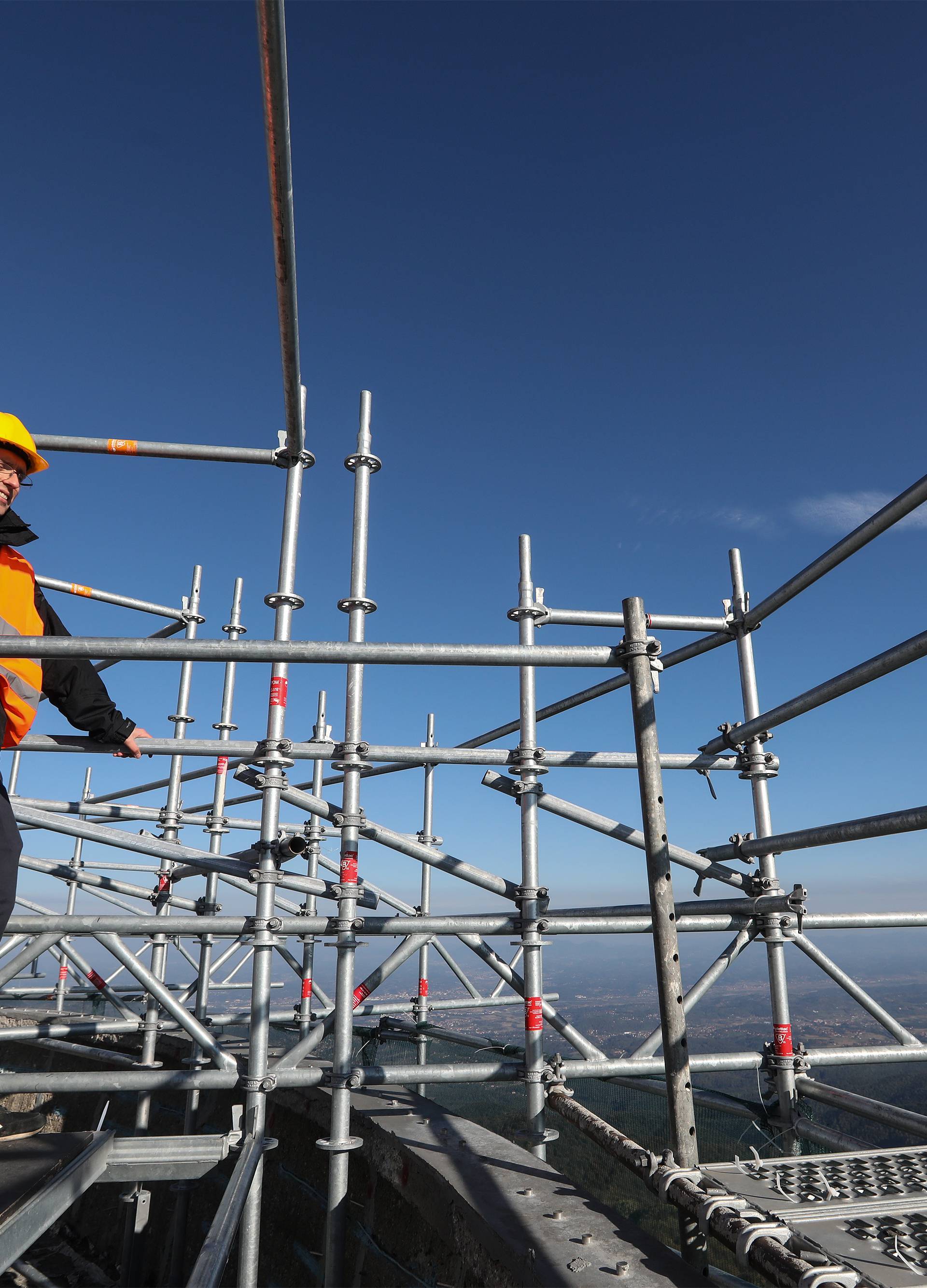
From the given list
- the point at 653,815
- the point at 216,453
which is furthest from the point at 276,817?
the point at 653,815

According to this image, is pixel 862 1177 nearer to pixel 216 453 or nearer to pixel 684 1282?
pixel 684 1282

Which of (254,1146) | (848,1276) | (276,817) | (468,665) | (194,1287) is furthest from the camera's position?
(276,817)

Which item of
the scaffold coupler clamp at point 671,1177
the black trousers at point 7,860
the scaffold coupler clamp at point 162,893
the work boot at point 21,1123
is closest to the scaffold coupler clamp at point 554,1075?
the scaffold coupler clamp at point 671,1177

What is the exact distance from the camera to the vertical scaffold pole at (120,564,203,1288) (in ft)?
20.5

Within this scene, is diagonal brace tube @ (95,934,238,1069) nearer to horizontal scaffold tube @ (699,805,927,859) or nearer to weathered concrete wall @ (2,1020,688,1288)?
weathered concrete wall @ (2,1020,688,1288)

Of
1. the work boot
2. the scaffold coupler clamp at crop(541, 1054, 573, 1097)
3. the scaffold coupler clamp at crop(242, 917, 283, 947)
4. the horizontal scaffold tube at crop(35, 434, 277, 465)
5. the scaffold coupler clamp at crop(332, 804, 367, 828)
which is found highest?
the horizontal scaffold tube at crop(35, 434, 277, 465)

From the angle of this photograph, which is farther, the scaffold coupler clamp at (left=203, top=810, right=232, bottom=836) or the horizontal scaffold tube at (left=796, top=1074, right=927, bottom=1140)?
the scaffold coupler clamp at (left=203, top=810, right=232, bottom=836)

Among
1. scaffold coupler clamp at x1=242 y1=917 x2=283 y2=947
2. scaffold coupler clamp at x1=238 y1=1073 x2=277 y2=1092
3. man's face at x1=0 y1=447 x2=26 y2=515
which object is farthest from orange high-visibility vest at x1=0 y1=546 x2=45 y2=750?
scaffold coupler clamp at x1=238 y1=1073 x2=277 y2=1092

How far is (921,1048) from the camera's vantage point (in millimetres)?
5105

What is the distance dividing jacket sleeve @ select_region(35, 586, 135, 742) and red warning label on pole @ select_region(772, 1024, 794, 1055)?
4.53 m

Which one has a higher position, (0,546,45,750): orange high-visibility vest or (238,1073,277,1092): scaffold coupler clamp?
(0,546,45,750): orange high-visibility vest

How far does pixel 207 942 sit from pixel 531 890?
3842mm

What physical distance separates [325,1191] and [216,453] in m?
5.27

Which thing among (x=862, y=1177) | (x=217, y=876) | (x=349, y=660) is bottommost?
(x=862, y=1177)
